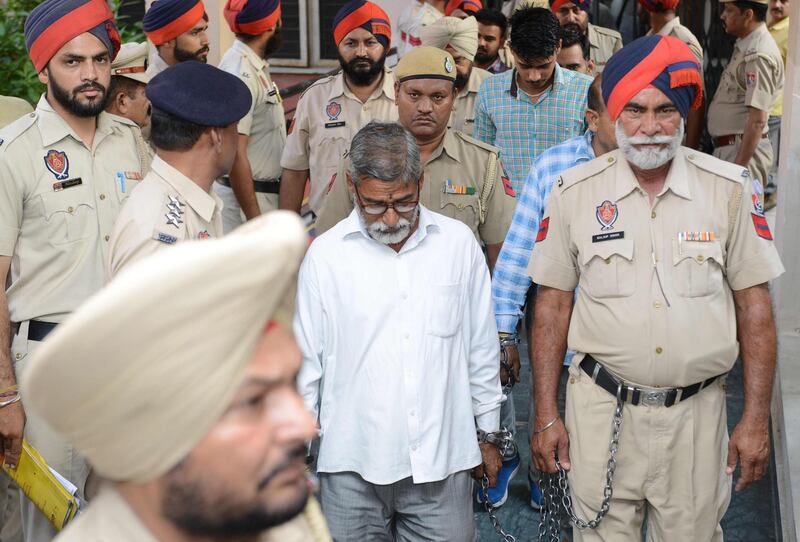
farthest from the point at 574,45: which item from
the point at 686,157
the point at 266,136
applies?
the point at 686,157

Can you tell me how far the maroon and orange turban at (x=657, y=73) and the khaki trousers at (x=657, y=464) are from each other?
1.06 metres

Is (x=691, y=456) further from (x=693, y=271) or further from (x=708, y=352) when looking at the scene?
(x=693, y=271)

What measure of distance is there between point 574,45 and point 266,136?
2280mm

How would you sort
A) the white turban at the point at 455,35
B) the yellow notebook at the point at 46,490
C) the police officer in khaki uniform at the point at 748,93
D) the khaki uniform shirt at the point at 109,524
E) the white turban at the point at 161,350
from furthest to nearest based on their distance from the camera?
1. the police officer in khaki uniform at the point at 748,93
2. the white turban at the point at 455,35
3. the yellow notebook at the point at 46,490
4. the khaki uniform shirt at the point at 109,524
5. the white turban at the point at 161,350

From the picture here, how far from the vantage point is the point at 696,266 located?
4047 mm

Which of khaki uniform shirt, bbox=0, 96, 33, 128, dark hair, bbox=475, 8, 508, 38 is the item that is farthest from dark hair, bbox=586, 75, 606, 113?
dark hair, bbox=475, 8, 508, 38

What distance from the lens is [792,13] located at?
22.2 feet

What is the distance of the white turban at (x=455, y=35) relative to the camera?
25.6ft

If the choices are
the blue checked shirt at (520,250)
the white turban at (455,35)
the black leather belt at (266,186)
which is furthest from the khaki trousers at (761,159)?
the blue checked shirt at (520,250)

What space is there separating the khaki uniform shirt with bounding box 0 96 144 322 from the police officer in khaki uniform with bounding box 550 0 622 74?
5252 millimetres

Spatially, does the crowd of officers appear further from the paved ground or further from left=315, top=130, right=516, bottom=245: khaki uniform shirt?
the paved ground

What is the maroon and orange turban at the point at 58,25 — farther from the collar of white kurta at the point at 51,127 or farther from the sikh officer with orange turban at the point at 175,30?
the sikh officer with orange turban at the point at 175,30

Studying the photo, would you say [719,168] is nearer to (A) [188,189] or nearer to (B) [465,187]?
(B) [465,187]

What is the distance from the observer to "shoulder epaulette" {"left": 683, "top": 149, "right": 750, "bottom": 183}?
163 inches
